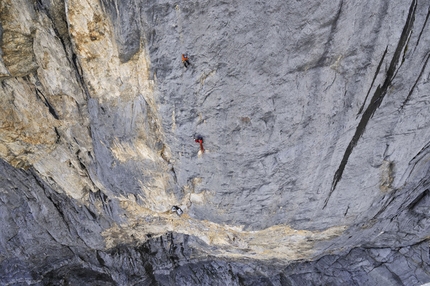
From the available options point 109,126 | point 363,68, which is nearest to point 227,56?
point 363,68

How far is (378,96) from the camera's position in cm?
508

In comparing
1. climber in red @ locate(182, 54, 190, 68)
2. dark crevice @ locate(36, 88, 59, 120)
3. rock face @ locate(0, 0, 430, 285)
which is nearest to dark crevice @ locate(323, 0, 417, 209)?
rock face @ locate(0, 0, 430, 285)

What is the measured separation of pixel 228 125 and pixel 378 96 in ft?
8.91

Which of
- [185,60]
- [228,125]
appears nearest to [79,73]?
[185,60]

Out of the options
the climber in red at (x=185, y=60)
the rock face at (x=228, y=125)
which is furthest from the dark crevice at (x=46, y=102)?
the climber in red at (x=185, y=60)

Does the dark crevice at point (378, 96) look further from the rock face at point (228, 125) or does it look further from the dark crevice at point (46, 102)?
the dark crevice at point (46, 102)

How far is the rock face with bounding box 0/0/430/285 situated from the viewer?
4.38 metres

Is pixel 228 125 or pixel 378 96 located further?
pixel 228 125

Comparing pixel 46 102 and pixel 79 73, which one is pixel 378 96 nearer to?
pixel 79 73

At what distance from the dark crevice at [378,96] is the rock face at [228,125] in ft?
0.08

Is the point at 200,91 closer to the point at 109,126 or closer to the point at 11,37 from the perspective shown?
the point at 109,126

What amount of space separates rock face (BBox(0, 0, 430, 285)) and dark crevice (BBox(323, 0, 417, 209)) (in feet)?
0.08

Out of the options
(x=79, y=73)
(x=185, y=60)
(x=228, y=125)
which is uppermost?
(x=79, y=73)

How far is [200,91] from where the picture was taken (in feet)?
16.0
